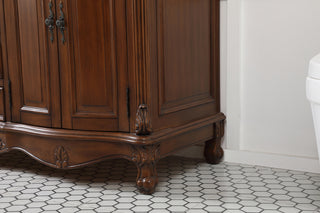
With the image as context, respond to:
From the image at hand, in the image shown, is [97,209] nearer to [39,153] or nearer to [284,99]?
[39,153]

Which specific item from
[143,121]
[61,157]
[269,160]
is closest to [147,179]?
[143,121]

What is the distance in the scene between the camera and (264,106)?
1950mm

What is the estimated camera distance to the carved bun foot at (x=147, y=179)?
5.34ft

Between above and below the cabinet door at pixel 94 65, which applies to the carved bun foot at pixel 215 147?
below

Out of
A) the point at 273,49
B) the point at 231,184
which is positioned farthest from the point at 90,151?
the point at 273,49

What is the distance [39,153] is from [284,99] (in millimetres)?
949

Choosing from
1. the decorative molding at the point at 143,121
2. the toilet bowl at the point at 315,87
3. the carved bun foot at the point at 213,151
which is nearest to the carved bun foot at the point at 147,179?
the decorative molding at the point at 143,121

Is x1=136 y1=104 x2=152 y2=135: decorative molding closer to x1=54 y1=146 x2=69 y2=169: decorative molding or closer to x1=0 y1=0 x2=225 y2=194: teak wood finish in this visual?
x1=0 y1=0 x2=225 y2=194: teak wood finish

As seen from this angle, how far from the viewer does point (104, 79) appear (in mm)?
1655

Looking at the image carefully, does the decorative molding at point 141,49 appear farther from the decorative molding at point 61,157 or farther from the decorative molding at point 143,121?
the decorative molding at point 61,157

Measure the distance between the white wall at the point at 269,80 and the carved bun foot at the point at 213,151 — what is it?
45 millimetres

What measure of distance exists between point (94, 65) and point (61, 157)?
35cm

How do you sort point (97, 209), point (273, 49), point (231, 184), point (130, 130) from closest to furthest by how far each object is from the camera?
point (97, 209) < point (130, 130) < point (231, 184) < point (273, 49)

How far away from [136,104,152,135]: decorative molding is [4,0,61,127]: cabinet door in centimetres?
32
